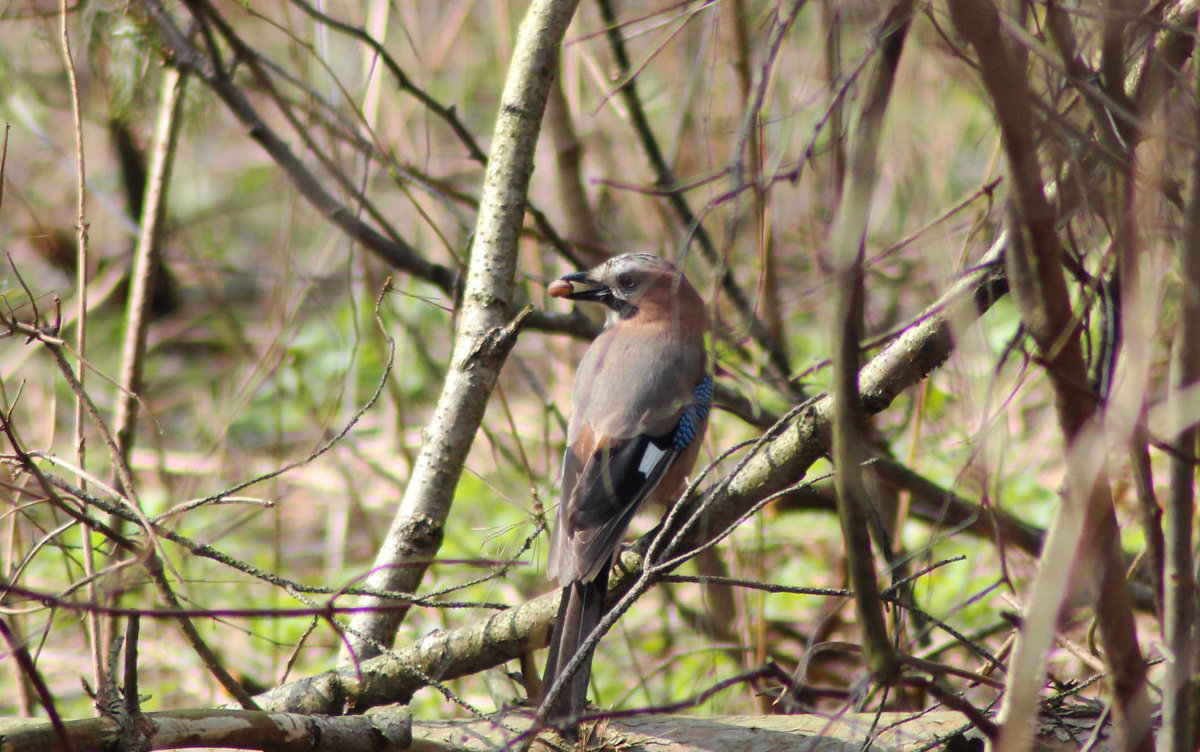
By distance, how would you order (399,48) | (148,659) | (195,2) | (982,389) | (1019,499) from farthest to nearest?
1. (399,48)
2. (1019,499)
3. (148,659)
4. (195,2)
5. (982,389)

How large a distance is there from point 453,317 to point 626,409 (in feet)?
2.64

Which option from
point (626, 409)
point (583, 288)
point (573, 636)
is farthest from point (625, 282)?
point (573, 636)

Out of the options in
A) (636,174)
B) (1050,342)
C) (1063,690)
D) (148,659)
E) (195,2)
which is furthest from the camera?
(636,174)

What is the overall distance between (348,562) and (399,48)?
384 centimetres

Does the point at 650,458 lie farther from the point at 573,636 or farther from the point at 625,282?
the point at 573,636

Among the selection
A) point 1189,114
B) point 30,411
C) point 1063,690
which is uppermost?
point 30,411

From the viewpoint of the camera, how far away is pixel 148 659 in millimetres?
4984

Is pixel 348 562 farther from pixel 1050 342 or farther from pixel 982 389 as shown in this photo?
pixel 1050 342

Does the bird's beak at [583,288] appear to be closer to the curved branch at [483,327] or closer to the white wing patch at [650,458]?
the white wing patch at [650,458]

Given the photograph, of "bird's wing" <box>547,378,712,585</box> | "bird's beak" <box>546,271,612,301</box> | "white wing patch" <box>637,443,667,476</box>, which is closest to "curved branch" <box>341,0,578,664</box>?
"bird's wing" <box>547,378,712,585</box>

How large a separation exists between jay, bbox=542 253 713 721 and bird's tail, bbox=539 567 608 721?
0.19ft

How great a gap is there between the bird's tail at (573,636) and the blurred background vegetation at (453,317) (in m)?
0.16

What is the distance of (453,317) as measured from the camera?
12.5 feet

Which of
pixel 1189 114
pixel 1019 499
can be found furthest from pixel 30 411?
pixel 1189 114
